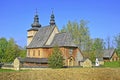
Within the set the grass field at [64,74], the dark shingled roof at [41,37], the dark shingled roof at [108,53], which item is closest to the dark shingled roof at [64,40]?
the dark shingled roof at [41,37]

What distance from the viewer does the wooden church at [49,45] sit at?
5952cm

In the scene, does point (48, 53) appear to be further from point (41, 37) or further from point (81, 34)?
point (81, 34)

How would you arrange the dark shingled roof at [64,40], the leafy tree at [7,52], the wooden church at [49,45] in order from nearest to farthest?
1. the wooden church at [49,45]
2. the dark shingled roof at [64,40]
3. the leafy tree at [7,52]

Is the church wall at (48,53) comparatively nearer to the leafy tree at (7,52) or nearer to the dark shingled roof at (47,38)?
the dark shingled roof at (47,38)

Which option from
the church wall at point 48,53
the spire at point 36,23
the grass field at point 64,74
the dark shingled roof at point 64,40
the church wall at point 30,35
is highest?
the spire at point 36,23

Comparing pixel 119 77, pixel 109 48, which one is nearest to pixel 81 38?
pixel 109 48

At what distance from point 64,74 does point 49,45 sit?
42.9 meters

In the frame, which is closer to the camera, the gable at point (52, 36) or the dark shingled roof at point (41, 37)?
the gable at point (52, 36)

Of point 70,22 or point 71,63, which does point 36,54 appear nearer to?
point 71,63

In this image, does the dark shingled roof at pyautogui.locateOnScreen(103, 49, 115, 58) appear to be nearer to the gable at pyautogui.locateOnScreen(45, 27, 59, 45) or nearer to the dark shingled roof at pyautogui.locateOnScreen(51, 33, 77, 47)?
the gable at pyautogui.locateOnScreen(45, 27, 59, 45)

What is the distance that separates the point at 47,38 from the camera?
63531 mm

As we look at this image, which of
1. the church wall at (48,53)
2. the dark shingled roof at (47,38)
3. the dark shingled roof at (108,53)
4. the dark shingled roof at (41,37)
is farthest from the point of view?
the dark shingled roof at (108,53)

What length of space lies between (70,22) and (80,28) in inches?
149

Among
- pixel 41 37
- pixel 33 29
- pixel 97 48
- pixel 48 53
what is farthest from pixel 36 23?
pixel 97 48
